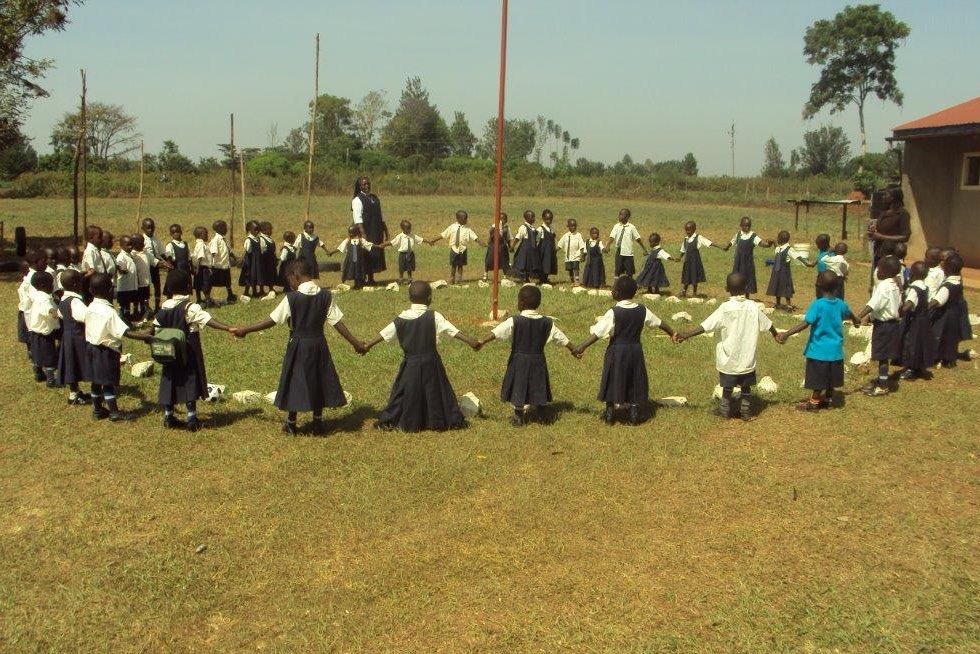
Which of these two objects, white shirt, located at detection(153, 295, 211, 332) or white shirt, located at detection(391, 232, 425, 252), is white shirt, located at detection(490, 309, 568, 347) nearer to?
white shirt, located at detection(153, 295, 211, 332)

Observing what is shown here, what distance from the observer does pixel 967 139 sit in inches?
742

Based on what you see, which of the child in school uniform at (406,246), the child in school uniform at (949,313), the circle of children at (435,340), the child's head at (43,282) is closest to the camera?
the circle of children at (435,340)

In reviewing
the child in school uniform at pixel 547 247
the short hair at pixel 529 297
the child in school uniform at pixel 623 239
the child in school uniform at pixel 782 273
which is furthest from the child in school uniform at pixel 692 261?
the short hair at pixel 529 297

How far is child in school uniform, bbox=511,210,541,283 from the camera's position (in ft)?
55.3

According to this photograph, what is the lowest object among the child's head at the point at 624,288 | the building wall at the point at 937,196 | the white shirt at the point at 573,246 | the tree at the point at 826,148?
the child's head at the point at 624,288

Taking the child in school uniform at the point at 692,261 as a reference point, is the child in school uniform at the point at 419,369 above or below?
below

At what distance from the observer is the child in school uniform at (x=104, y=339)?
7.94 m

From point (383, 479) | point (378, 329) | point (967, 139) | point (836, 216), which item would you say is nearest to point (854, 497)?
point (383, 479)

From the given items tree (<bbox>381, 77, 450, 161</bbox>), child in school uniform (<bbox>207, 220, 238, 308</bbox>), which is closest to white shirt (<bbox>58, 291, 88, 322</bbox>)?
child in school uniform (<bbox>207, 220, 238, 308</bbox>)

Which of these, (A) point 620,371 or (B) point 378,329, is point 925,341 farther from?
(B) point 378,329

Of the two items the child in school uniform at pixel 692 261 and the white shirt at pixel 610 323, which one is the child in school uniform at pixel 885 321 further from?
the child in school uniform at pixel 692 261

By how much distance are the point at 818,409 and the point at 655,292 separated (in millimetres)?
7968

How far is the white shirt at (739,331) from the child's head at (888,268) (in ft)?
6.27

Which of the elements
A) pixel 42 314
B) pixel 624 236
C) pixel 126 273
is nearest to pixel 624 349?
pixel 42 314
